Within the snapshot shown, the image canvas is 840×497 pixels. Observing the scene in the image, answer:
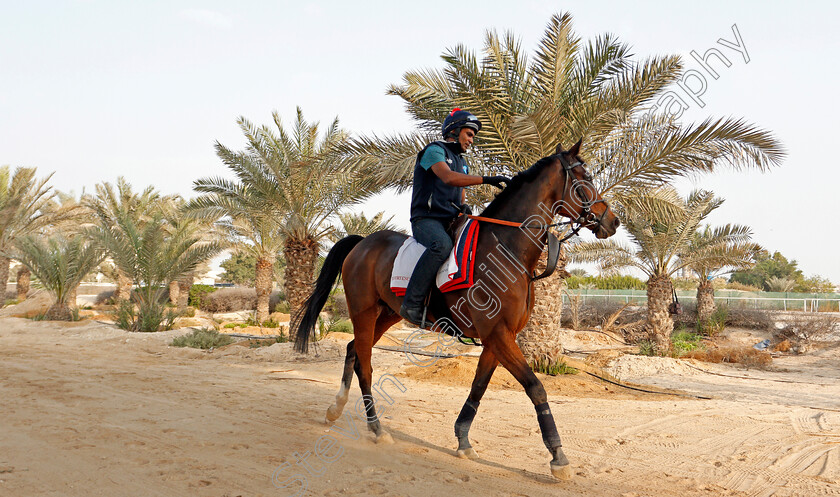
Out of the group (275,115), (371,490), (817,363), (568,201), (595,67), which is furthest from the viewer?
(275,115)

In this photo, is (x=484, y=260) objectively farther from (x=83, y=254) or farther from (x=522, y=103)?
(x=83, y=254)

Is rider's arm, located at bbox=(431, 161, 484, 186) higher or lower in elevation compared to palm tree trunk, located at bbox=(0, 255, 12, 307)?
higher

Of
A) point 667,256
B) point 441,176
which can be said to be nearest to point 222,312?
point 667,256

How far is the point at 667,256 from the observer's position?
1756 centimetres

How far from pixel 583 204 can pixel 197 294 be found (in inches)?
1269

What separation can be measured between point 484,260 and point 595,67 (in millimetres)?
7435

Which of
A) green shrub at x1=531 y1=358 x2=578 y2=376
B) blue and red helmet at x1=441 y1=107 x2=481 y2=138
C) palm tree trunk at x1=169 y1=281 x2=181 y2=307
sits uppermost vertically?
blue and red helmet at x1=441 y1=107 x2=481 y2=138

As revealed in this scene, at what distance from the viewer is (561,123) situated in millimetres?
9461

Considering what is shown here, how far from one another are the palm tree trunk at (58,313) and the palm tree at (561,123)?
591 inches

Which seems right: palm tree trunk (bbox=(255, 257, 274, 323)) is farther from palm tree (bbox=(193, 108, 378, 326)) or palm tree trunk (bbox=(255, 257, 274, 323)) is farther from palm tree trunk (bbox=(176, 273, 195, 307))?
palm tree trunk (bbox=(176, 273, 195, 307))

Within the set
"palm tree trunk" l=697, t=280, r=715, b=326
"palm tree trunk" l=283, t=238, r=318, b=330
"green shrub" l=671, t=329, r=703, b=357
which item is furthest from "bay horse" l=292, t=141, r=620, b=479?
"palm tree trunk" l=697, t=280, r=715, b=326

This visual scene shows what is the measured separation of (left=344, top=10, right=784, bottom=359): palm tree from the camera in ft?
31.3

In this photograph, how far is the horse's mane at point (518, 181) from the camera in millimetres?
4492

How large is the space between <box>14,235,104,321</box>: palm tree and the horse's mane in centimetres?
1917
